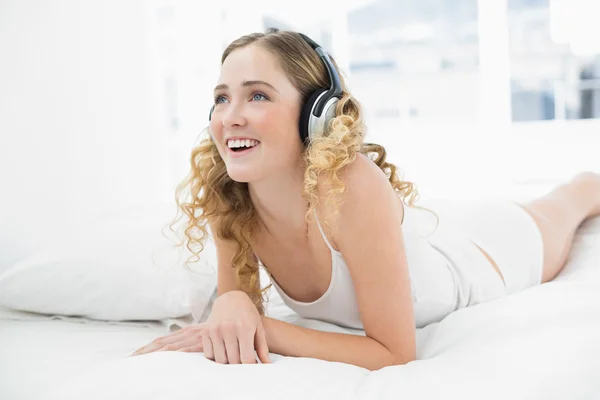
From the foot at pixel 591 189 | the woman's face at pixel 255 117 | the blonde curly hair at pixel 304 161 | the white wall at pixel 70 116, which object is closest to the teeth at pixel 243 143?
the woman's face at pixel 255 117

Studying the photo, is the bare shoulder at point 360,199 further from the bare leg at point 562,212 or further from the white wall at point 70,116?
the white wall at point 70,116

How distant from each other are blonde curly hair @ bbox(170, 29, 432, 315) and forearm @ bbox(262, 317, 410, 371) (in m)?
0.22

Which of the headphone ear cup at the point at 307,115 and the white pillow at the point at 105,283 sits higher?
the headphone ear cup at the point at 307,115

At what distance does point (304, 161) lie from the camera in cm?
125

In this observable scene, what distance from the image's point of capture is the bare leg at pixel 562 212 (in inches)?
68.3

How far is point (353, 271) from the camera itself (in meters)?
1.22

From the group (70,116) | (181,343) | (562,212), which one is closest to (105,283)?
(181,343)

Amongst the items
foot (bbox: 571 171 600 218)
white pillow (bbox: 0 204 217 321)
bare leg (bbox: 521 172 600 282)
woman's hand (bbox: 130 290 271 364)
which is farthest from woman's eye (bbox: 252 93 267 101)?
foot (bbox: 571 171 600 218)

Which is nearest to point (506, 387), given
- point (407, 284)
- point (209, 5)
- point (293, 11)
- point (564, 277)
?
point (407, 284)

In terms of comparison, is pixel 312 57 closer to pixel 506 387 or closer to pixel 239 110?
pixel 239 110

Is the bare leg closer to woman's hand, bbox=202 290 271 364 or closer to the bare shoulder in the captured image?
the bare shoulder

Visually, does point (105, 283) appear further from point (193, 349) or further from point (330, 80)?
point (330, 80)

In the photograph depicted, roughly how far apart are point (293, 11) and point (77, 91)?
3.85 m

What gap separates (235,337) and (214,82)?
2869 mm
